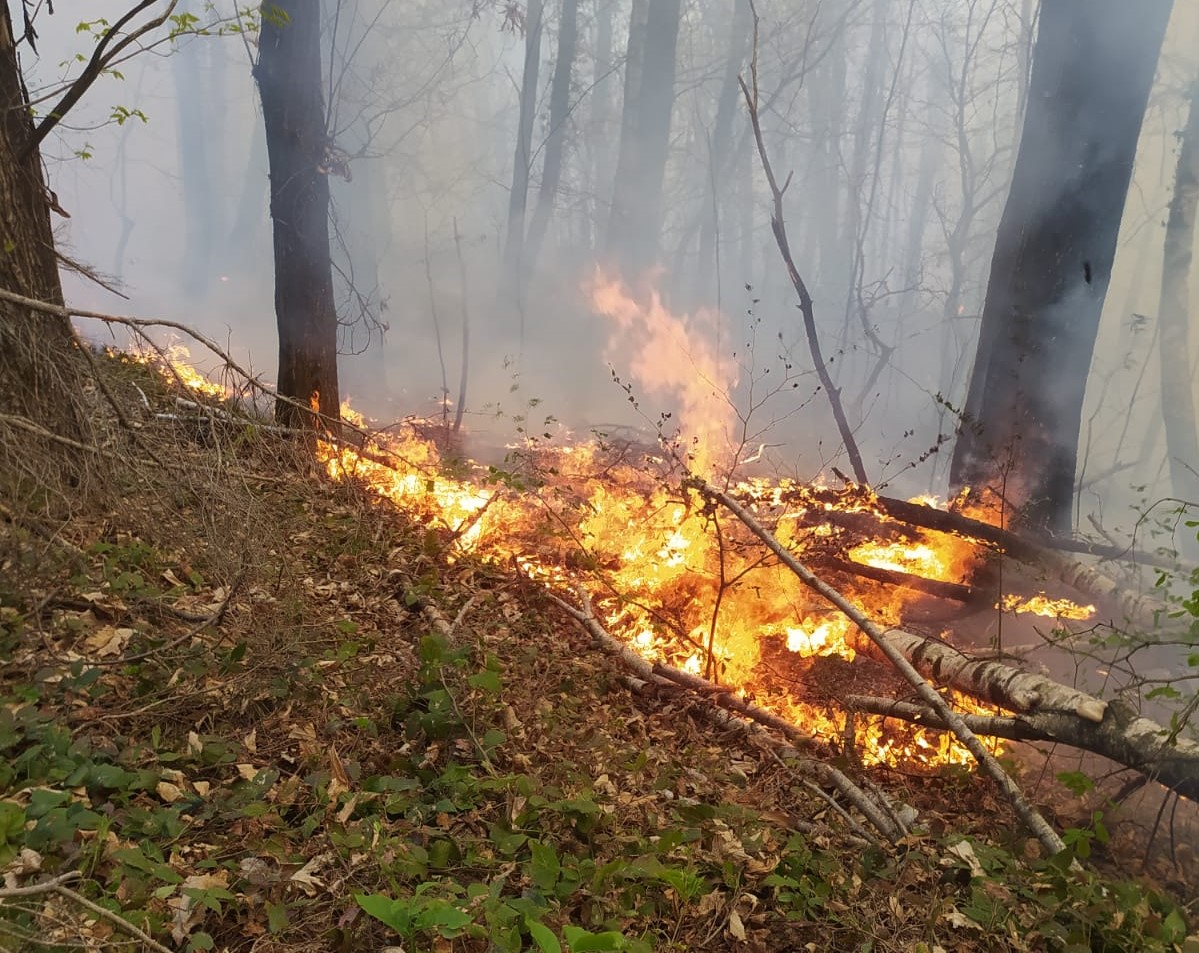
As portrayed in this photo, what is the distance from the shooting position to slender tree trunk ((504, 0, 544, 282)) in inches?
798

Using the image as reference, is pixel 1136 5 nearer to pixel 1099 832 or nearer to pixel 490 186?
pixel 1099 832

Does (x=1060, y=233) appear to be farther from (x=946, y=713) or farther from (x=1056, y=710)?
(x=946, y=713)

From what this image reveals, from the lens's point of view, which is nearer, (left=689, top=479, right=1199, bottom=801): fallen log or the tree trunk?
(left=689, top=479, right=1199, bottom=801): fallen log

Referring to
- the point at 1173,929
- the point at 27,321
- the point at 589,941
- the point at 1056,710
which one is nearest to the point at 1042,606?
the point at 1056,710

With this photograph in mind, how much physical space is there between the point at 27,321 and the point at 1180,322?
22907 millimetres

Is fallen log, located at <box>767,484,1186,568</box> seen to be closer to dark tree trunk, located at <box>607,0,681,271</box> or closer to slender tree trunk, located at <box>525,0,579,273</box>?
dark tree trunk, located at <box>607,0,681,271</box>

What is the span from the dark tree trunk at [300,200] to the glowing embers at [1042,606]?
735 centimetres

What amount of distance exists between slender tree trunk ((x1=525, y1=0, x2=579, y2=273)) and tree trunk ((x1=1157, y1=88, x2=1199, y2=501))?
51.4 feet

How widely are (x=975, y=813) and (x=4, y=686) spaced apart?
4.92 metres

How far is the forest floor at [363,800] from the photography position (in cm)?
224

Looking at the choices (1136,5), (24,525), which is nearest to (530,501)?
(24,525)

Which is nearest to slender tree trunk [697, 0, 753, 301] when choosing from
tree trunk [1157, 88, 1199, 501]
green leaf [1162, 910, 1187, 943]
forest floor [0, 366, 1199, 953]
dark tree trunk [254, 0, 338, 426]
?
tree trunk [1157, 88, 1199, 501]

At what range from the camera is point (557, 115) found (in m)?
19.9

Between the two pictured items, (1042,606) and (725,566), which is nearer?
(1042,606)
